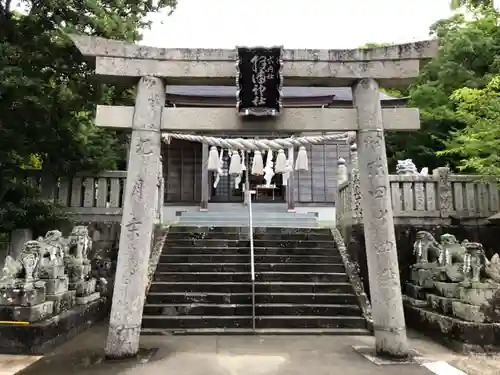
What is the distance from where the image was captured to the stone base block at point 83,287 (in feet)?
23.9

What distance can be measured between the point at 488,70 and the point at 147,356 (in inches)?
513

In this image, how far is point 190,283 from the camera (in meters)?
8.50

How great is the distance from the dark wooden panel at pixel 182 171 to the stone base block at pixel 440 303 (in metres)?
10.4

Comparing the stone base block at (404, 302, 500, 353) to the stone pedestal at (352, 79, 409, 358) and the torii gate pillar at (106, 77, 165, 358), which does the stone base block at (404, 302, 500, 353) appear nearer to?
the stone pedestal at (352, 79, 409, 358)

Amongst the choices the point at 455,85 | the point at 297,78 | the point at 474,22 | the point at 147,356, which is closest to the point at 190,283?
the point at 147,356

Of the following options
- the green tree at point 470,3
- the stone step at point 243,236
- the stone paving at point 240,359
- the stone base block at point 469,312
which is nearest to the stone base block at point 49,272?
the stone paving at point 240,359

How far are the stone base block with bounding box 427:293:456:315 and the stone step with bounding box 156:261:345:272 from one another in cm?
217

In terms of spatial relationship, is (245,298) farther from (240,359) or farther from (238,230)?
(238,230)

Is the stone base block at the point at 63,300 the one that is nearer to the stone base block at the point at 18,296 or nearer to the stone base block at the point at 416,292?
the stone base block at the point at 18,296

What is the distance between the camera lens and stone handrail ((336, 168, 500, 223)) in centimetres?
981

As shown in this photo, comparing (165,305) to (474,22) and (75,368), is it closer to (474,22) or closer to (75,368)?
(75,368)

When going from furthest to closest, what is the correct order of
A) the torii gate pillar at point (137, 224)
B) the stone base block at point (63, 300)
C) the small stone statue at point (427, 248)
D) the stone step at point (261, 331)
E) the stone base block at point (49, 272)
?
the small stone statue at point (427, 248), the stone step at point (261, 331), the stone base block at point (49, 272), the stone base block at point (63, 300), the torii gate pillar at point (137, 224)

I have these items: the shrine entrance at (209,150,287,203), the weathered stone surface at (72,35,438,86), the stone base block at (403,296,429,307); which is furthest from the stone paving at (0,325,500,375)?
the shrine entrance at (209,150,287,203)

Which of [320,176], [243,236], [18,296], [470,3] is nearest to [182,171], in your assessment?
[320,176]
